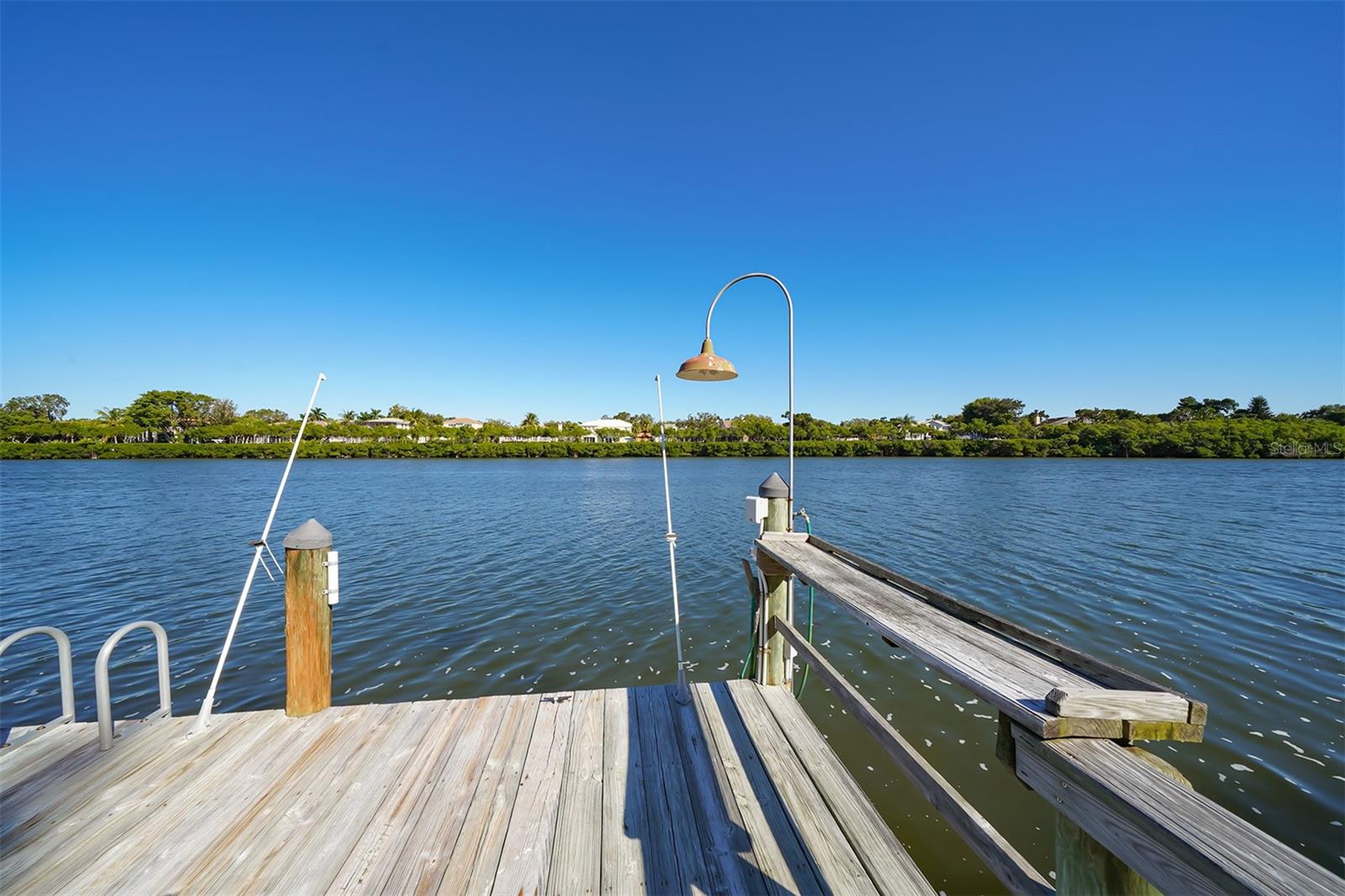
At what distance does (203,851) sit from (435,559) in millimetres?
9761

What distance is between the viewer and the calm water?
4402mm

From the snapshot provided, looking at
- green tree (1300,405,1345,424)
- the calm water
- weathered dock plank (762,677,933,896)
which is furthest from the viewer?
green tree (1300,405,1345,424)

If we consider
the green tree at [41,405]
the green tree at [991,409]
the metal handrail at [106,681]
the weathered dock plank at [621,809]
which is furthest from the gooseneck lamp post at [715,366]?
the green tree at [41,405]

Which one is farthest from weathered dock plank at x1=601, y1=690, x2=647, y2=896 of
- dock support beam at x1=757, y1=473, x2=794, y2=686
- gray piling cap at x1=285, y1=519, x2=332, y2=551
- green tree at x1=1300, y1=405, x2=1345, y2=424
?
green tree at x1=1300, y1=405, x2=1345, y2=424

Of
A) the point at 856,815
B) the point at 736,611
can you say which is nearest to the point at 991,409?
the point at 736,611

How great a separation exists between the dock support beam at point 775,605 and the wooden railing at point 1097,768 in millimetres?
1795

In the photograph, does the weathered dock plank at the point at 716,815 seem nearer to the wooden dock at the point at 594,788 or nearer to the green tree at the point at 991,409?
the wooden dock at the point at 594,788

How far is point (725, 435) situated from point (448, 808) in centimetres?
7776

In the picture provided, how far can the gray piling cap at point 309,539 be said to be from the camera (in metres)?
3.41

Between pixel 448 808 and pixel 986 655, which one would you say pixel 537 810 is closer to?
pixel 448 808

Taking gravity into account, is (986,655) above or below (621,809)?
above

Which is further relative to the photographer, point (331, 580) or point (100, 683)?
point (331, 580)

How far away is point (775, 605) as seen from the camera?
3.94 m

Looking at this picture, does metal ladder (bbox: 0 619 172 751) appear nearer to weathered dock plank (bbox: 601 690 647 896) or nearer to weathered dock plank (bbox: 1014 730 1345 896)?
weathered dock plank (bbox: 601 690 647 896)
